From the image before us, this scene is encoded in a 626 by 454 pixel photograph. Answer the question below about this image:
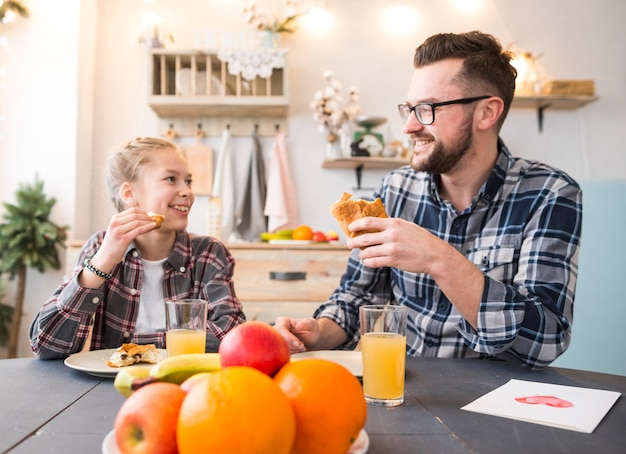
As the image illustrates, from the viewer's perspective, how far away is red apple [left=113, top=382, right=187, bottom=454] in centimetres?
47

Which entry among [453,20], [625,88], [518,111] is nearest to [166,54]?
[453,20]

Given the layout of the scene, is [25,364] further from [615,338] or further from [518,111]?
[518,111]

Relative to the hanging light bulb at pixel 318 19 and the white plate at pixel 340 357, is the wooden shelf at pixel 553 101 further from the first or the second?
the white plate at pixel 340 357

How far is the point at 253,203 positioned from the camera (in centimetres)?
367

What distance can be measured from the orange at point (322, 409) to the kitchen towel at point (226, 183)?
10.4 ft

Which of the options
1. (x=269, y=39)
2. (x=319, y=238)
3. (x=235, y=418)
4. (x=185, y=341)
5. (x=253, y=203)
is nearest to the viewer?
(x=235, y=418)

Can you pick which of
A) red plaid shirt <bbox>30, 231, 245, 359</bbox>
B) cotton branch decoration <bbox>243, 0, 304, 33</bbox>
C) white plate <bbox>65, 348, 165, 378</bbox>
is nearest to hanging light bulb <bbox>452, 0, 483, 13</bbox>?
cotton branch decoration <bbox>243, 0, 304, 33</bbox>

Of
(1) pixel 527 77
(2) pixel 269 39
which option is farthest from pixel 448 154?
(1) pixel 527 77

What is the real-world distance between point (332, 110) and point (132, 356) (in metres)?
2.81

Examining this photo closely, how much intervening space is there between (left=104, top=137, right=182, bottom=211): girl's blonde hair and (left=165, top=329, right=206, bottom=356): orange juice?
3.00 feet

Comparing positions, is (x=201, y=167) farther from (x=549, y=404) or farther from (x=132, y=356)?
(x=549, y=404)

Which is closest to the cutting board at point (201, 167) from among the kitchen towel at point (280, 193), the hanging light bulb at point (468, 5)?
the kitchen towel at point (280, 193)

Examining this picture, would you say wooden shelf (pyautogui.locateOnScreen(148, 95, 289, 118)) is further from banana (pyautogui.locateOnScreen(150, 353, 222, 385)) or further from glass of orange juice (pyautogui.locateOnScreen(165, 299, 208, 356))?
banana (pyautogui.locateOnScreen(150, 353, 222, 385))

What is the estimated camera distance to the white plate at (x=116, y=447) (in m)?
0.52
